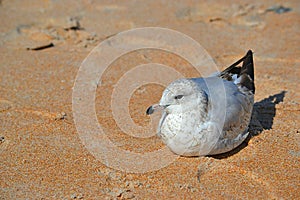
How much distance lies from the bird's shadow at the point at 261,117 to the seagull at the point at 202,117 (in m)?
0.11

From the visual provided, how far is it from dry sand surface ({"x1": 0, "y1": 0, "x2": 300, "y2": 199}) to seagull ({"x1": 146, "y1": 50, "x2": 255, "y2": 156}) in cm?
17

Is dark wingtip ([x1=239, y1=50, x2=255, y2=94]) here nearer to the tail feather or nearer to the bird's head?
the tail feather

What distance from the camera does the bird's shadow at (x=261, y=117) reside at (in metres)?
3.63

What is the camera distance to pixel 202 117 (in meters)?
3.37

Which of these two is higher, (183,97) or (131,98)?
(183,97)

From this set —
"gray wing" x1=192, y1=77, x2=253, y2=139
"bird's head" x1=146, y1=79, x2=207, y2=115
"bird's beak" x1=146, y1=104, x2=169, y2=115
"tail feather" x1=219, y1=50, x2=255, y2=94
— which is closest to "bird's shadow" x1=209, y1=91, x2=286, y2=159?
"gray wing" x1=192, y1=77, x2=253, y2=139

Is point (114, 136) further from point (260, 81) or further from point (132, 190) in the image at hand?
point (260, 81)

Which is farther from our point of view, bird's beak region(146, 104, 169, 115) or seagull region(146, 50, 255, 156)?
bird's beak region(146, 104, 169, 115)

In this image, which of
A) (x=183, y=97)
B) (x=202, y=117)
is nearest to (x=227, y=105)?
(x=202, y=117)

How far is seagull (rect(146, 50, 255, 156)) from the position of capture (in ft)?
10.8

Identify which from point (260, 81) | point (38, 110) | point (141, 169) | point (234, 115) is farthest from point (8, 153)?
point (260, 81)

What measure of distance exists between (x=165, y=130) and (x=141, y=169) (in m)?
0.37

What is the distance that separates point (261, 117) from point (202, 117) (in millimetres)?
979

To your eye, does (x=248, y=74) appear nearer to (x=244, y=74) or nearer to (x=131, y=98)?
(x=244, y=74)
